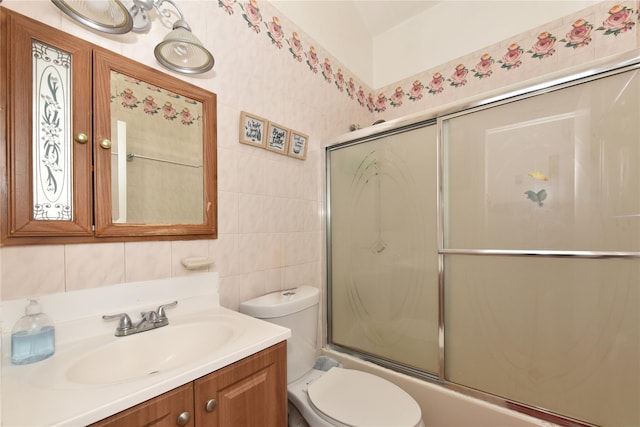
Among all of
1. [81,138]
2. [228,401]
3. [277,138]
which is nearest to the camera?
[228,401]

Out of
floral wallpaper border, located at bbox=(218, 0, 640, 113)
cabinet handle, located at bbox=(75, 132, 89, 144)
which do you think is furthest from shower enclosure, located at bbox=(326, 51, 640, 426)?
cabinet handle, located at bbox=(75, 132, 89, 144)

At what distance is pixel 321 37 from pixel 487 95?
46.4 inches

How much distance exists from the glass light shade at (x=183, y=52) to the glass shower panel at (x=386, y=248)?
972mm

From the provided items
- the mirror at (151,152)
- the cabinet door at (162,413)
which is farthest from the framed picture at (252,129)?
the cabinet door at (162,413)

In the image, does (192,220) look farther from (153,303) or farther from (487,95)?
(487,95)

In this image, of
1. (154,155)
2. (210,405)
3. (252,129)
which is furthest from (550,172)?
(154,155)

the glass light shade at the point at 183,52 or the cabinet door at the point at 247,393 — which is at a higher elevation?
the glass light shade at the point at 183,52

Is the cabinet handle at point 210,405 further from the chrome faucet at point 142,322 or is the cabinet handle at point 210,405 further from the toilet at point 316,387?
the toilet at point 316,387

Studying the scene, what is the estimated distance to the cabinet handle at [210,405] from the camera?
0.69m

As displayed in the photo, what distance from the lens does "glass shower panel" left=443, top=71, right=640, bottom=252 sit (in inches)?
39.9

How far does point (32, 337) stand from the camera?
707mm

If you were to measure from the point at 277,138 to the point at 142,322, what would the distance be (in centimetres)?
104

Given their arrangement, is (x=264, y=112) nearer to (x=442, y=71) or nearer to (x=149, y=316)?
(x=149, y=316)

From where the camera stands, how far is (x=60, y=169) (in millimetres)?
828
